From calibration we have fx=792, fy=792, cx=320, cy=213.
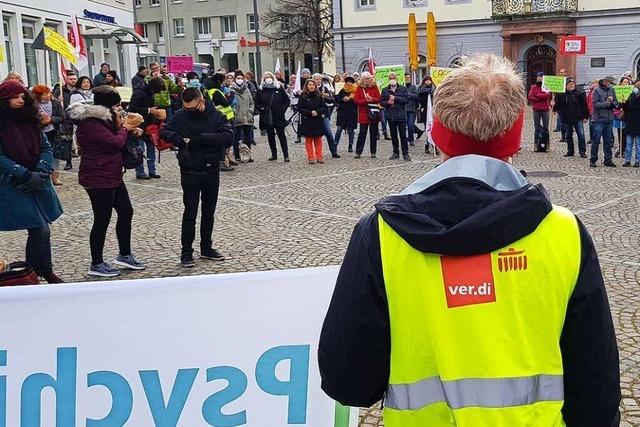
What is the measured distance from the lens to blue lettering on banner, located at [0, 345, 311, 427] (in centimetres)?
316

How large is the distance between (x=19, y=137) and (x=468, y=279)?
5.40m

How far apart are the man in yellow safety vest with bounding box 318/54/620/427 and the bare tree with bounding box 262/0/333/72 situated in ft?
172

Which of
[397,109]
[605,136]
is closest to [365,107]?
[397,109]

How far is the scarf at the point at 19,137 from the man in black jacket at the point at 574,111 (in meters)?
12.4

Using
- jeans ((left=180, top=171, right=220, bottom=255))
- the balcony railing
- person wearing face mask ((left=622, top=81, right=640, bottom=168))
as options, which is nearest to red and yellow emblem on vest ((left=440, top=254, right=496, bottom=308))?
jeans ((left=180, top=171, right=220, bottom=255))

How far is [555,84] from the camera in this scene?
17016 mm

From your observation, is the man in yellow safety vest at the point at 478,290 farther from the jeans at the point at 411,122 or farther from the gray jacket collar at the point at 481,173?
the jeans at the point at 411,122

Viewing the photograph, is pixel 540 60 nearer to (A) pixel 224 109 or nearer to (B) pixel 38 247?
(A) pixel 224 109

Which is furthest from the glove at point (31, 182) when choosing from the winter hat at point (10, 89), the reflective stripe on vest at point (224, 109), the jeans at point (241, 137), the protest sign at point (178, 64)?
the protest sign at point (178, 64)

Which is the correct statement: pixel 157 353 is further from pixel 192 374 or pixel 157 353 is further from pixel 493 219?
pixel 493 219

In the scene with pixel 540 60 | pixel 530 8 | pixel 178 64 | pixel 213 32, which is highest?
pixel 213 32

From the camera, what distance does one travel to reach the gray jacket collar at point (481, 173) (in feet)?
6.17

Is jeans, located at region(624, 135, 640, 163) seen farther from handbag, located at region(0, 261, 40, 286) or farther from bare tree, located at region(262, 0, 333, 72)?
bare tree, located at region(262, 0, 333, 72)

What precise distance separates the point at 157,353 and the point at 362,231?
5.20 feet
